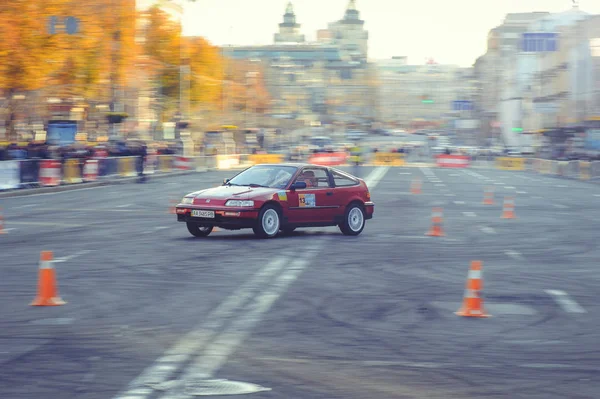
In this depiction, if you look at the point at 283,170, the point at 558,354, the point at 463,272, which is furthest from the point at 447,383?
the point at 283,170

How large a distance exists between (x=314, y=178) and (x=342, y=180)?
0.83m

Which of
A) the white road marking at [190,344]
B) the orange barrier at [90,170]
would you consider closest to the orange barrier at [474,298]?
the white road marking at [190,344]

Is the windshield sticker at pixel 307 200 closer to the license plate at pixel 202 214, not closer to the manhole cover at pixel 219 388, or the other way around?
the license plate at pixel 202 214

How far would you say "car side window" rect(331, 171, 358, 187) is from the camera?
Result: 21.4 m

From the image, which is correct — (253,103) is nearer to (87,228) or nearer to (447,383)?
(87,228)

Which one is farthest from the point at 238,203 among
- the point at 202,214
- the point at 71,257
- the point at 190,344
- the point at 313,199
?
the point at 190,344

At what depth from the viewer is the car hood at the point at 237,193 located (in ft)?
63.0

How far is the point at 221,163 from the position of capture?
8062 cm

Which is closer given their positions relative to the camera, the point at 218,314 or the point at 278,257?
the point at 218,314

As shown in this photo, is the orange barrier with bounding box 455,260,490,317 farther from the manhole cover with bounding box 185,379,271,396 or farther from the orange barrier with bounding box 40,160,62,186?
the orange barrier with bounding box 40,160,62,186

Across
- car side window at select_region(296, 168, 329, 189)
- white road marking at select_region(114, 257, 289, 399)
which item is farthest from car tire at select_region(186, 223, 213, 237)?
white road marking at select_region(114, 257, 289, 399)

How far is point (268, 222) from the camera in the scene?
1959cm

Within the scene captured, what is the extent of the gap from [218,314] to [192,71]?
98430 millimetres

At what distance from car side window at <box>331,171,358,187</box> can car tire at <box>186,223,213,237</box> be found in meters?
2.50
